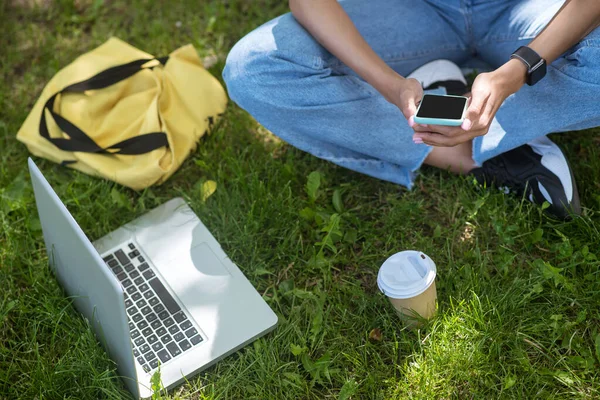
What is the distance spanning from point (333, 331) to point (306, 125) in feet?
2.46

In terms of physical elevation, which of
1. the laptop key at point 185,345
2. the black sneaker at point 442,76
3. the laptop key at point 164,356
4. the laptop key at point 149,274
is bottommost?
the laptop key at point 164,356

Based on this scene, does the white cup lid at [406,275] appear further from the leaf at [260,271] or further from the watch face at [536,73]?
the watch face at [536,73]

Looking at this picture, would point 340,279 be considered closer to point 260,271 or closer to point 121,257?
point 260,271

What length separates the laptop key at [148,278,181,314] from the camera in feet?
7.55

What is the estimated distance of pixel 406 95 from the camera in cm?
219

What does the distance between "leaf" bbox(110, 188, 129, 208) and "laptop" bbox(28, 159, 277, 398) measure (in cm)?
11

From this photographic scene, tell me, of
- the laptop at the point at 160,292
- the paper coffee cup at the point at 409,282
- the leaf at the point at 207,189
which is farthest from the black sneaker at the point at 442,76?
the laptop at the point at 160,292

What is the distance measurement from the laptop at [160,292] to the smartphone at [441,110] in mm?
815

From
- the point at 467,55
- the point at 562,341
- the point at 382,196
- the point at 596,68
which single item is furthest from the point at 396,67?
the point at 562,341

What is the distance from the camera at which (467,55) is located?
8.78ft

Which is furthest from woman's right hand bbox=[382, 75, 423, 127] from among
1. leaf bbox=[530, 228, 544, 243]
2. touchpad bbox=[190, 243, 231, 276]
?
touchpad bbox=[190, 243, 231, 276]

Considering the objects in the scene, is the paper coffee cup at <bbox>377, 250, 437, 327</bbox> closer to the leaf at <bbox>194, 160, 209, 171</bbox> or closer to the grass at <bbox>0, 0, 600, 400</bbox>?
the grass at <bbox>0, 0, 600, 400</bbox>

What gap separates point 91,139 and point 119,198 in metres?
0.31

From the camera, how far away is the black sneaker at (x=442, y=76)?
2.54 m
